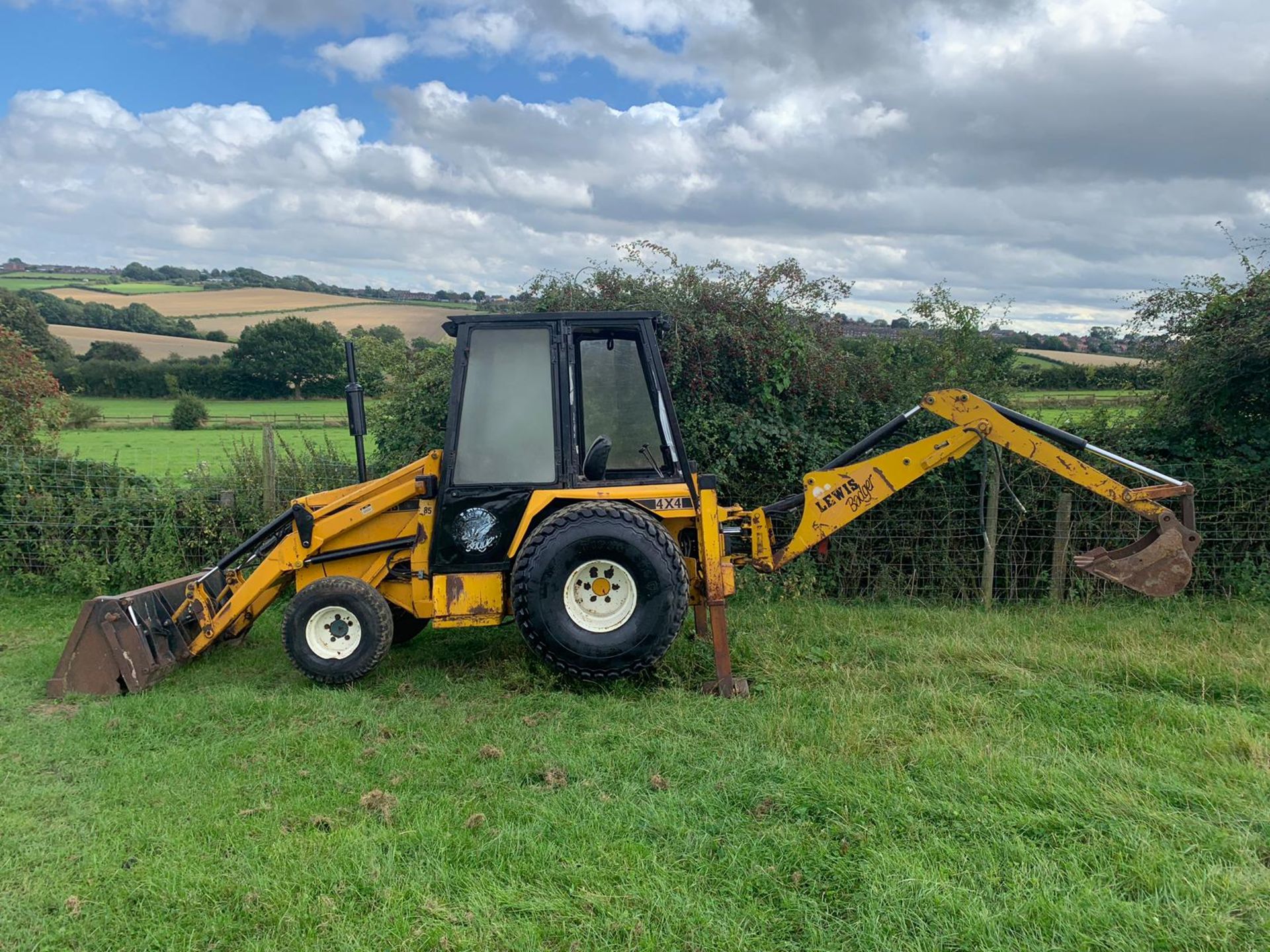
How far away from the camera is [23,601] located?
754 centimetres

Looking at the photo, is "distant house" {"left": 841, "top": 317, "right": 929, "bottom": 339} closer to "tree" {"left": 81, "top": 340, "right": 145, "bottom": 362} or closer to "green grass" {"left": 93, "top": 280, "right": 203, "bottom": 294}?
"tree" {"left": 81, "top": 340, "right": 145, "bottom": 362}

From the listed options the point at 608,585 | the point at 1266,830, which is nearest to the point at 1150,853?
the point at 1266,830

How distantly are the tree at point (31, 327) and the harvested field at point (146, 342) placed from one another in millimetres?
2430

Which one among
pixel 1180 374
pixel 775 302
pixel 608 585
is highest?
pixel 775 302

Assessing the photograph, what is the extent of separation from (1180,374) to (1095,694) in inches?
173

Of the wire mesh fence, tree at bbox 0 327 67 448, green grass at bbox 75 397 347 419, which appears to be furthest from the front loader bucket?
green grass at bbox 75 397 347 419

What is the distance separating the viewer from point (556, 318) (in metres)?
5.26

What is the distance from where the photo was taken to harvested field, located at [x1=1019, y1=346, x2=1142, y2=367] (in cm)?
950

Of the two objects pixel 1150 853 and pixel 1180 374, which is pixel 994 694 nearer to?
pixel 1150 853

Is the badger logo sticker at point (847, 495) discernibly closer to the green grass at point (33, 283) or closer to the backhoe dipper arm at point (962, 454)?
the backhoe dipper arm at point (962, 454)

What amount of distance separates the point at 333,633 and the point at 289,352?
29678 mm

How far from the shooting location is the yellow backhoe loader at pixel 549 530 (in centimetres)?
493

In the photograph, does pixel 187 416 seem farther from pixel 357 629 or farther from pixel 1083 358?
pixel 1083 358

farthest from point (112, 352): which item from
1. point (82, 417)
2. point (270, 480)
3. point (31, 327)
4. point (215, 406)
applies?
point (270, 480)
